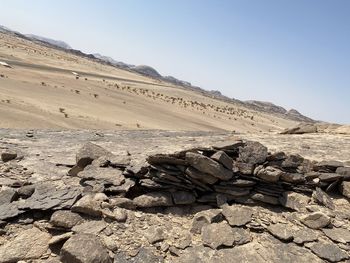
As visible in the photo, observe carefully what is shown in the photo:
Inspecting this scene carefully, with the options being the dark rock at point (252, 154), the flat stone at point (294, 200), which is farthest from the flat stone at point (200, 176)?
the flat stone at point (294, 200)

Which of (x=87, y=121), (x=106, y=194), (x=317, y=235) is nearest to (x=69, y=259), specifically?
(x=106, y=194)

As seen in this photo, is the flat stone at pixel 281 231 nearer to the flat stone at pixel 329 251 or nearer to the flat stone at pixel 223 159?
the flat stone at pixel 329 251

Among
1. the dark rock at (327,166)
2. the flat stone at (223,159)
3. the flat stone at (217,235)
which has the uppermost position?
the dark rock at (327,166)

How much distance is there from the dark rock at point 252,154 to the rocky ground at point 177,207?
0.03m

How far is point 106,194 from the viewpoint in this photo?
997 cm

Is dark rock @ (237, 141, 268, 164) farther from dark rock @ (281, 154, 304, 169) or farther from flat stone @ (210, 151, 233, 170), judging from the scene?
dark rock @ (281, 154, 304, 169)

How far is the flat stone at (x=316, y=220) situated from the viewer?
380 inches

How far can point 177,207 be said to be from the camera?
9.99 meters

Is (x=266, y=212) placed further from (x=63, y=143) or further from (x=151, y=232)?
(x=63, y=143)

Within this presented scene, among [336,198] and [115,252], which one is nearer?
[115,252]

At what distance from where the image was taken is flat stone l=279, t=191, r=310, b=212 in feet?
33.8

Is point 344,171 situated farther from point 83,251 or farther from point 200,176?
point 83,251

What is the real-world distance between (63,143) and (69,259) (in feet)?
30.8

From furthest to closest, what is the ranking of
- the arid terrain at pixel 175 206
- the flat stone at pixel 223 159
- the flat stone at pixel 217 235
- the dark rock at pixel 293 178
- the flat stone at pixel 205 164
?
the dark rock at pixel 293 178, the flat stone at pixel 223 159, the flat stone at pixel 205 164, the flat stone at pixel 217 235, the arid terrain at pixel 175 206
